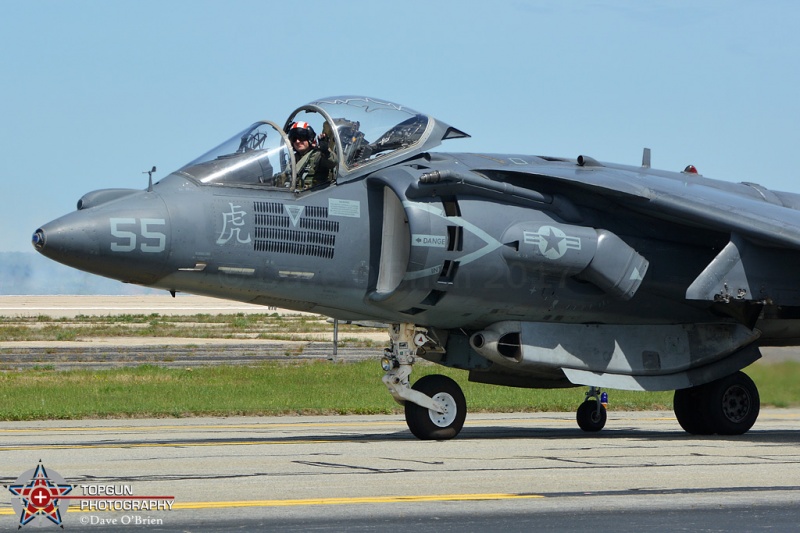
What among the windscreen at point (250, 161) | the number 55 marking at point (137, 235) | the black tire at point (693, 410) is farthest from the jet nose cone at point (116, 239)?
the black tire at point (693, 410)

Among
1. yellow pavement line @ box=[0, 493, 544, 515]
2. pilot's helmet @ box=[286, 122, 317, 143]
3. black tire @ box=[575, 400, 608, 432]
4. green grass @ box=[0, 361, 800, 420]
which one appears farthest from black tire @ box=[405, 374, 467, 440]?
green grass @ box=[0, 361, 800, 420]

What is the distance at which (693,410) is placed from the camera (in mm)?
15805

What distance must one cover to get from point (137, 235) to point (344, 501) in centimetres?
442

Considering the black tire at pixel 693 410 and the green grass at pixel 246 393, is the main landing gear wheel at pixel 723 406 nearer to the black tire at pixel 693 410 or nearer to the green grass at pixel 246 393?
the black tire at pixel 693 410

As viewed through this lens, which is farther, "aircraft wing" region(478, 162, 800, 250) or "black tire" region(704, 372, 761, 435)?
"black tire" region(704, 372, 761, 435)

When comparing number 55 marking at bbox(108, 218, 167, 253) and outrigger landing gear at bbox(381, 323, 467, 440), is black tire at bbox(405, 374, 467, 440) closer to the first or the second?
outrigger landing gear at bbox(381, 323, 467, 440)

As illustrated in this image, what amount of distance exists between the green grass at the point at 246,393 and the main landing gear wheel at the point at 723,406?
0.72 meters

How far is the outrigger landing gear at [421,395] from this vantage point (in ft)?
45.2

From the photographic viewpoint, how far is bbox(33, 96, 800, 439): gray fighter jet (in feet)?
41.5

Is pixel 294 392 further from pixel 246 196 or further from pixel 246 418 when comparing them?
pixel 246 196

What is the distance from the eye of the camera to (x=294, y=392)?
958 inches

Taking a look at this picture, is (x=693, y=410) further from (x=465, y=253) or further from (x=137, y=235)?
(x=137, y=235)

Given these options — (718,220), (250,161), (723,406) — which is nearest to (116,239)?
(250,161)

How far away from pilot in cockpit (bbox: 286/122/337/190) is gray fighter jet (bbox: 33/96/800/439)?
4 centimetres
